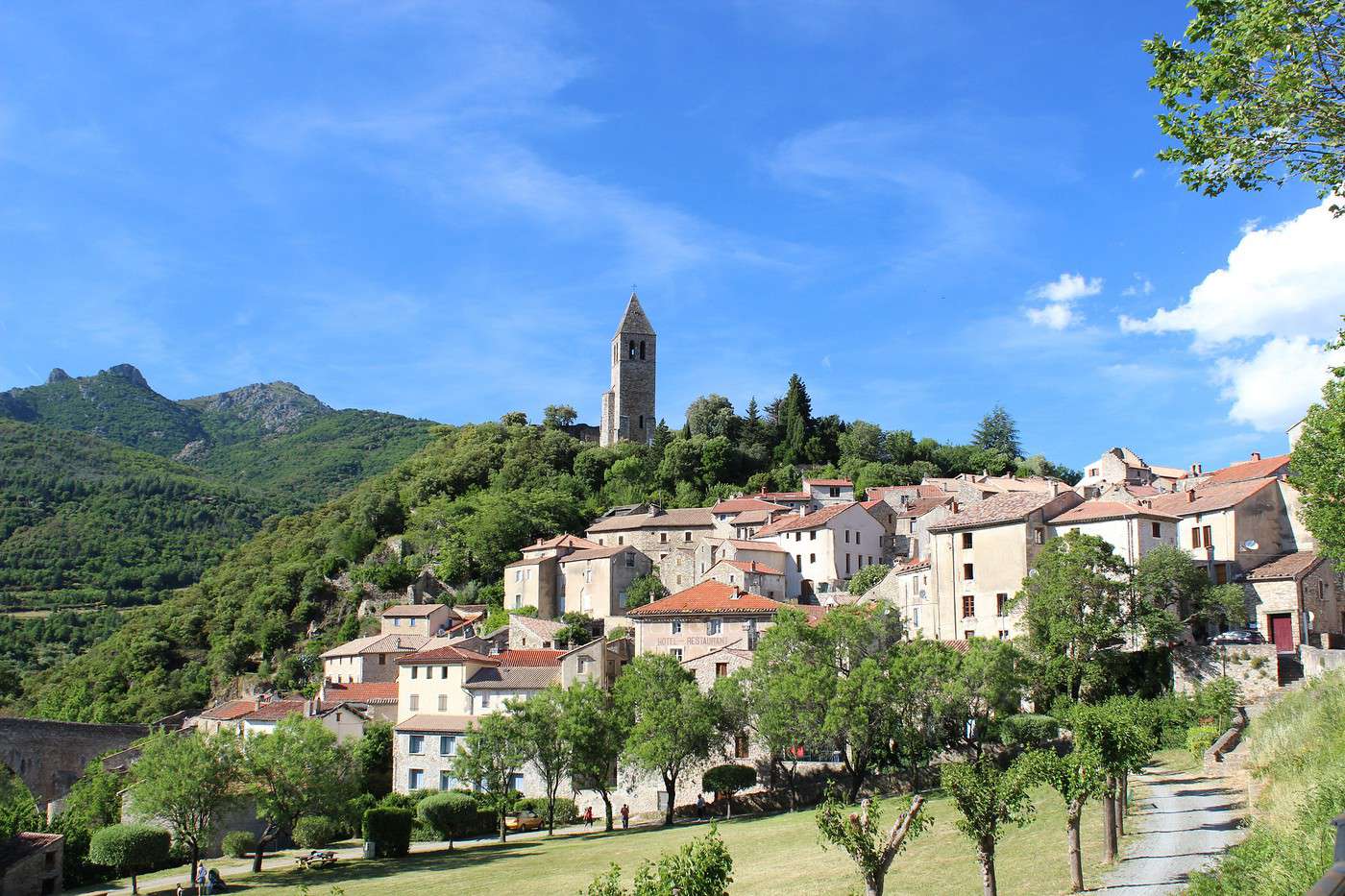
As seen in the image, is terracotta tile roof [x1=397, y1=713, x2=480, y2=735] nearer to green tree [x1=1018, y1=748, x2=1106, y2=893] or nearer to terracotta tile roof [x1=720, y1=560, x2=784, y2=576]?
terracotta tile roof [x1=720, y1=560, x2=784, y2=576]

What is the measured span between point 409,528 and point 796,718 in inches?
2750

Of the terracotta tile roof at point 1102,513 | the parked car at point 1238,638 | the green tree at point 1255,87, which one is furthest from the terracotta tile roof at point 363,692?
the green tree at point 1255,87

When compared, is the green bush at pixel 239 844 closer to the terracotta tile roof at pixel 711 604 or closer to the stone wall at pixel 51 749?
the stone wall at pixel 51 749

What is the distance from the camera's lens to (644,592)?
77312mm

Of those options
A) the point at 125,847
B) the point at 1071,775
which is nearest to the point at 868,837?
the point at 1071,775

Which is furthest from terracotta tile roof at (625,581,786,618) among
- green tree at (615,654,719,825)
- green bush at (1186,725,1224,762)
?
green bush at (1186,725,1224,762)

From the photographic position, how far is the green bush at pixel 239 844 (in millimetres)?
46656

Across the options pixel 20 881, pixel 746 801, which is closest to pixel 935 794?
pixel 746 801

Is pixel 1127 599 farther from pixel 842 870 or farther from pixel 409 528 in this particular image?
pixel 409 528

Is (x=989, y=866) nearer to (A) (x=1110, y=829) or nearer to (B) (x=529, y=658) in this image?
(A) (x=1110, y=829)

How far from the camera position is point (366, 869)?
40.3 metres

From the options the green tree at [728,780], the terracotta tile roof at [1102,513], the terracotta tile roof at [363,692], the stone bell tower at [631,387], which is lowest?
the green tree at [728,780]

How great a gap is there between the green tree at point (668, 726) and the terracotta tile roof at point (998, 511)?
1621 centimetres

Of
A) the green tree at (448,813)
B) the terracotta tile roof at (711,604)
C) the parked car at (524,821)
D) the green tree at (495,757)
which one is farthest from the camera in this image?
the terracotta tile roof at (711,604)
